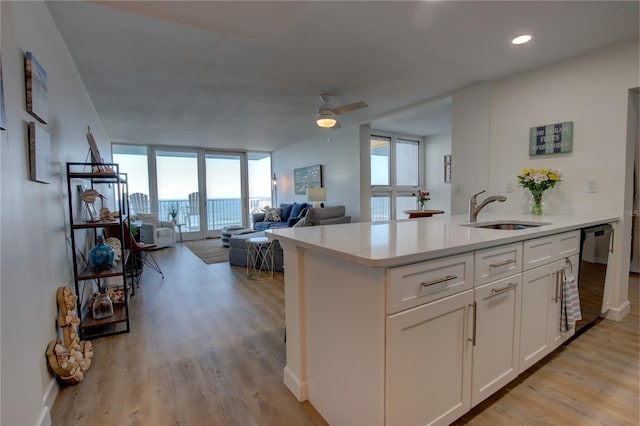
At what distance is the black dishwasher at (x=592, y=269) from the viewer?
2.15 meters

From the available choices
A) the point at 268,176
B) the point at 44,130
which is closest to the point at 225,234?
the point at 268,176

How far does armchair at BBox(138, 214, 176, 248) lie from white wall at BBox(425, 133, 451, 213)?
19.5 ft

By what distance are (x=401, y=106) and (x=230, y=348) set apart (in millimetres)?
3848

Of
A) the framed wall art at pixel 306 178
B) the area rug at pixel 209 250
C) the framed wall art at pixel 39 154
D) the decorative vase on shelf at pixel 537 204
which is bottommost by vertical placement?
the area rug at pixel 209 250

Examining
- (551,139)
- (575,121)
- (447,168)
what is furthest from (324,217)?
(575,121)

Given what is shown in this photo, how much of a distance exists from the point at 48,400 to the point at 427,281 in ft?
6.80

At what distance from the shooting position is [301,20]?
214 cm

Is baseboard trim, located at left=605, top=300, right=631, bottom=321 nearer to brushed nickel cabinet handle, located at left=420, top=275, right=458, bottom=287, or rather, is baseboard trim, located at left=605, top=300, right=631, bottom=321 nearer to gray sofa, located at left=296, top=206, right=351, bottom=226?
brushed nickel cabinet handle, located at left=420, top=275, right=458, bottom=287

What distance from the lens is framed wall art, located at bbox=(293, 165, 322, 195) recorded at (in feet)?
22.1

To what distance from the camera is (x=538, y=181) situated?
2.76 meters

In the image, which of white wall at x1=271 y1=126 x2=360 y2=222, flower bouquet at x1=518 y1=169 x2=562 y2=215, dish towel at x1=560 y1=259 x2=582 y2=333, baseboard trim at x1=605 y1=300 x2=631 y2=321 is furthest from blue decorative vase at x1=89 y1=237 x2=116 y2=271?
baseboard trim at x1=605 y1=300 x2=631 y2=321

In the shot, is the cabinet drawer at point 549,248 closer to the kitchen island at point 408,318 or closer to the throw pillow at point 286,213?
the kitchen island at point 408,318

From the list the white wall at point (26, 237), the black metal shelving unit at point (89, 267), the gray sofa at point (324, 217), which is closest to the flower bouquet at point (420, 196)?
the gray sofa at point (324, 217)

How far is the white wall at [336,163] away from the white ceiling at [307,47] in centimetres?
157
